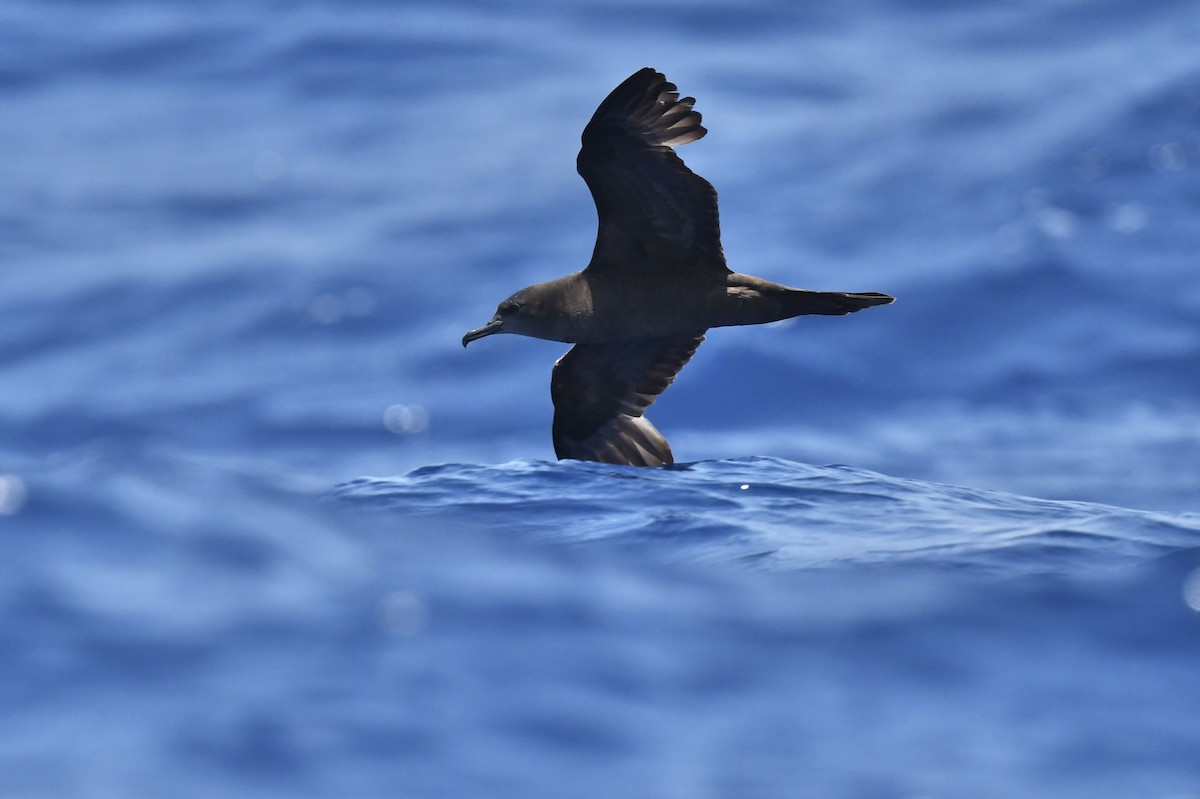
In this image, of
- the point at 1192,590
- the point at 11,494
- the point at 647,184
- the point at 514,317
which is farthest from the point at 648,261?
the point at 11,494

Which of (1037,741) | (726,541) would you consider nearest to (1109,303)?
(726,541)

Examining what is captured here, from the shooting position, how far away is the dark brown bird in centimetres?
809

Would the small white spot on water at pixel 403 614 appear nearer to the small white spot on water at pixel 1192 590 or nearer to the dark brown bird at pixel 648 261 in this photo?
the dark brown bird at pixel 648 261

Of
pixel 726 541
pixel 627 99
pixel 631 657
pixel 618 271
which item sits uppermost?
pixel 627 99

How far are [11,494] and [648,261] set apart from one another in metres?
3.71

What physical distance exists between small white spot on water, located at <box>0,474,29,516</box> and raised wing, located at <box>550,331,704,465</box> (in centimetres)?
336

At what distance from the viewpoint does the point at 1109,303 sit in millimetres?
16047

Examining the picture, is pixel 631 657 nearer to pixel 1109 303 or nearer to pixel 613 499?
pixel 613 499

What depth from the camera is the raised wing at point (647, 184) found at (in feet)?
26.3

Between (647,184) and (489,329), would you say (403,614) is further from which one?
(647,184)

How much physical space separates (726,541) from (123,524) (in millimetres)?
3147

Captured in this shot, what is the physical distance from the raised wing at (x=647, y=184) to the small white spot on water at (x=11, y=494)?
11.2 feet

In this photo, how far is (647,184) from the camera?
836cm

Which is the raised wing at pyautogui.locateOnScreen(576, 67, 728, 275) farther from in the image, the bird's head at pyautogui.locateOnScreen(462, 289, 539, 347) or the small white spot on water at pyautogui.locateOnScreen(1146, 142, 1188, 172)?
the small white spot on water at pyautogui.locateOnScreen(1146, 142, 1188, 172)
